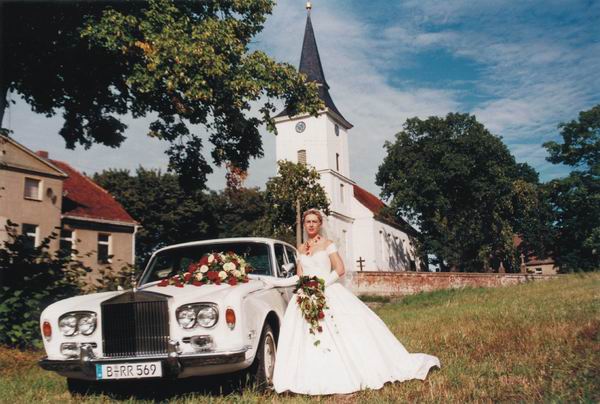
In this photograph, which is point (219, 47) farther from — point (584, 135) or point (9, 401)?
point (584, 135)

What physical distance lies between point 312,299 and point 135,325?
6.05ft

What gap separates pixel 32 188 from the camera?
27844 mm

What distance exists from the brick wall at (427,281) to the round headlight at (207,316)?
29.2m

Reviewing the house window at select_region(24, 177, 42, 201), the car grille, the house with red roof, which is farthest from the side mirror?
the house window at select_region(24, 177, 42, 201)

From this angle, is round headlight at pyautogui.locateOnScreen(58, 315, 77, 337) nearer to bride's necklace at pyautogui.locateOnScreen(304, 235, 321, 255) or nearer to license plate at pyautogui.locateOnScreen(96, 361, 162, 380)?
license plate at pyautogui.locateOnScreen(96, 361, 162, 380)

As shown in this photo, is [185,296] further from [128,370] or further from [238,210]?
[238,210]

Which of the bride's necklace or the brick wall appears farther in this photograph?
the brick wall

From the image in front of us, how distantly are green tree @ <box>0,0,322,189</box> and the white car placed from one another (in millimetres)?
5324

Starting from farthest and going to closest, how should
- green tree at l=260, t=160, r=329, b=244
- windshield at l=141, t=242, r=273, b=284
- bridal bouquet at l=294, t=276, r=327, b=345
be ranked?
green tree at l=260, t=160, r=329, b=244
windshield at l=141, t=242, r=273, b=284
bridal bouquet at l=294, t=276, r=327, b=345

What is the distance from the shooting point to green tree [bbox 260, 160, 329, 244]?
35406 millimetres

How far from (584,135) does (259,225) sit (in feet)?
101

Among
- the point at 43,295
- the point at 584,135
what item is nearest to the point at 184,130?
the point at 43,295

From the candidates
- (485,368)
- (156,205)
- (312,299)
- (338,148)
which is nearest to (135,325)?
(312,299)

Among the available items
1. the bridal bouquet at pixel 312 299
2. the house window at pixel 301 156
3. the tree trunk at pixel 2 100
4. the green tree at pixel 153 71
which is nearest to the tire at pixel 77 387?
the bridal bouquet at pixel 312 299
